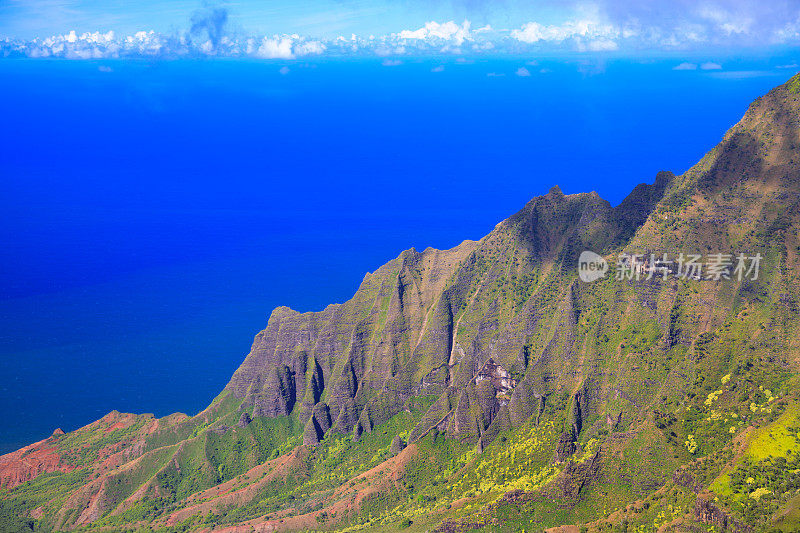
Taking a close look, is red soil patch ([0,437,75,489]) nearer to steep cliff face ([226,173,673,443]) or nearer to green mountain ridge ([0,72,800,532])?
green mountain ridge ([0,72,800,532])

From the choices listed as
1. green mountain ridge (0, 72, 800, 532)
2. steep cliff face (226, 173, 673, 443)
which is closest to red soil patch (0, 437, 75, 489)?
green mountain ridge (0, 72, 800, 532)

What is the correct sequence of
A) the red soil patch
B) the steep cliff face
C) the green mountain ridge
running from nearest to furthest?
the green mountain ridge, the steep cliff face, the red soil patch

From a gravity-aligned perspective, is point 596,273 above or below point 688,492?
above

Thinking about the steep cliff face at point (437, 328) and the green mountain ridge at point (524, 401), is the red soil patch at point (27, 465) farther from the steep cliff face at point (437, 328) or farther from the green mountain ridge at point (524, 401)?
the steep cliff face at point (437, 328)

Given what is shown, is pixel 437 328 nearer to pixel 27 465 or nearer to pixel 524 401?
pixel 524 401

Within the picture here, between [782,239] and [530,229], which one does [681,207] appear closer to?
[782,239]

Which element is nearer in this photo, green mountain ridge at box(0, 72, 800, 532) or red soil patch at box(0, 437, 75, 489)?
green mountain ridge at box(0, 72, 800, 532)

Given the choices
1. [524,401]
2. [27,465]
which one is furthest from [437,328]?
[27,465]

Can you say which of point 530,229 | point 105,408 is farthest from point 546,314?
point 105,408

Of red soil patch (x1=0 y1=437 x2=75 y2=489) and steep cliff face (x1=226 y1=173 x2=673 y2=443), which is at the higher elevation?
steep cliff face (x1=226 y1=173 x2=673 y2=443)
